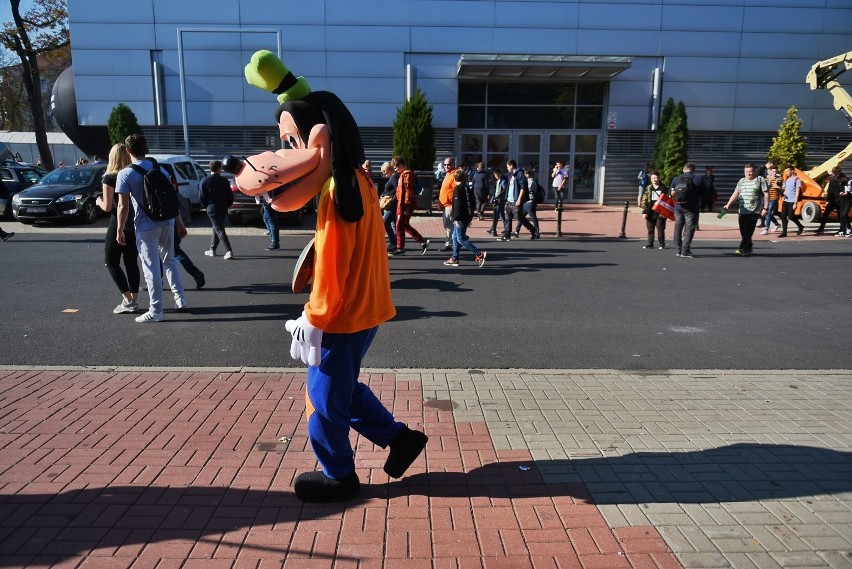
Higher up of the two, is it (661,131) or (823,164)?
(661,131)

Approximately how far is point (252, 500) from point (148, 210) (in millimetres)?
4182

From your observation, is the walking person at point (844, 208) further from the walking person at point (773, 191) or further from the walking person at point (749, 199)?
the walking person at point (749, 199)

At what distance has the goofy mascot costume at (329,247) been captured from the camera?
2971mm

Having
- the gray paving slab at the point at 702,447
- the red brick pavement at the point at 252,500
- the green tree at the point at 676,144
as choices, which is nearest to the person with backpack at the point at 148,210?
the red brick pavement at the point at 252,500

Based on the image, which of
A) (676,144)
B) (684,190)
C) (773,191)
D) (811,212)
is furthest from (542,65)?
(684,190)

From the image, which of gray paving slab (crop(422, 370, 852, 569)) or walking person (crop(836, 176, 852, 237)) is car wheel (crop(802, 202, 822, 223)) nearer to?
walking person (crop(836, 176, 852, 237))

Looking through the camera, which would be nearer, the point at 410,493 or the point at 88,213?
the point at 410,493

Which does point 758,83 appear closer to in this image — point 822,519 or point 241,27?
point 241,27

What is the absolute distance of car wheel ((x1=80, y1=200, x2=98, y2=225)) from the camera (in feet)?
53.8

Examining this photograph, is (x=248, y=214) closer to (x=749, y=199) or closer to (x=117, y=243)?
(x=117, y=243)

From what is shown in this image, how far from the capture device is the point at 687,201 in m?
11.6

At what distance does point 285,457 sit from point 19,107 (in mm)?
59961

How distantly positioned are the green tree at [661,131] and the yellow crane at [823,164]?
4.36 meters

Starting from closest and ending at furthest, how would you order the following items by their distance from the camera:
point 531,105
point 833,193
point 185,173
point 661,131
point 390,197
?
point 390,197, point 833,193, point 185,173, point 661,131, point 531,105
